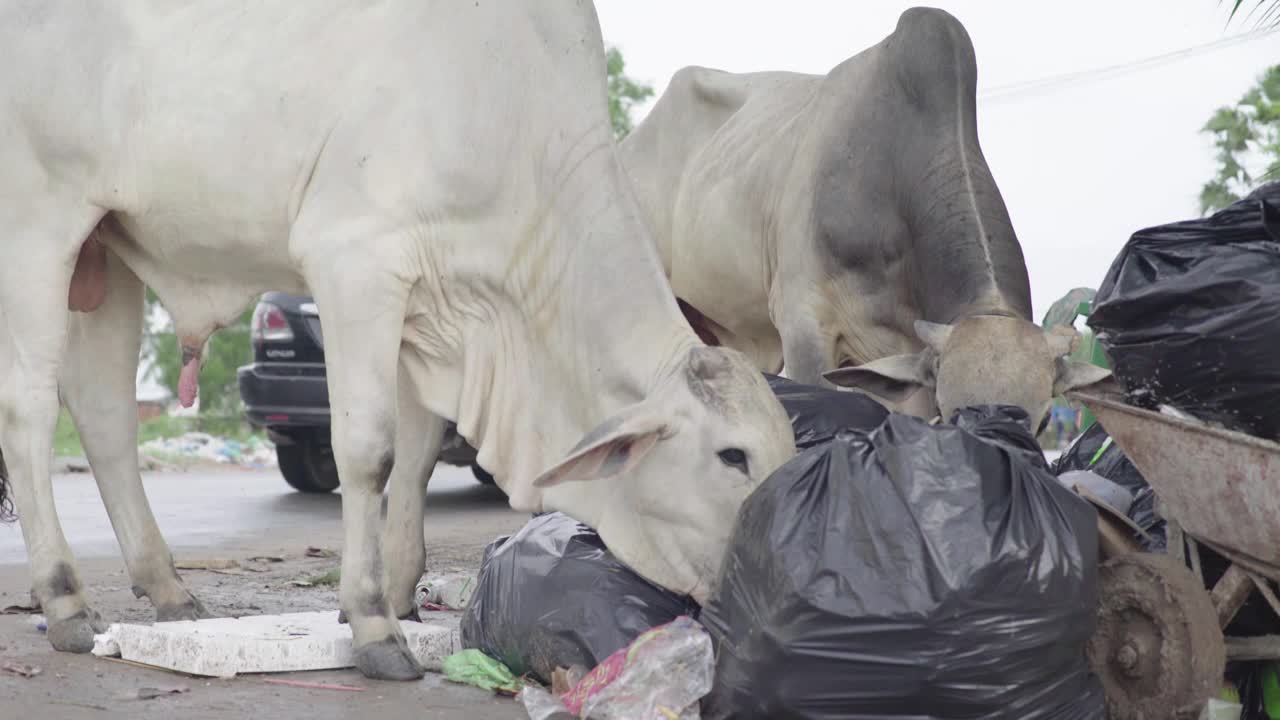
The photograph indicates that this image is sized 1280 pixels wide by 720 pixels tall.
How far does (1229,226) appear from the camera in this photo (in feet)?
11.8

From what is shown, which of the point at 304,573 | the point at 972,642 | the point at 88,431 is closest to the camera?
the point at 972,642

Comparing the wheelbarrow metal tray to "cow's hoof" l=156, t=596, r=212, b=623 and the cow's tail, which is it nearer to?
"cow's hoof" l=156, t=596, r=212, b=623

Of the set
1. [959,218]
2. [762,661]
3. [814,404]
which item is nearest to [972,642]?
[762,661]

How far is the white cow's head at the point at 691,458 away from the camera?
133 inches

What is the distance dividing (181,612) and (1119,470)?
296cm

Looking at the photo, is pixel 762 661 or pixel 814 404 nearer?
pixel 762 661

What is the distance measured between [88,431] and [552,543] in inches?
80.0

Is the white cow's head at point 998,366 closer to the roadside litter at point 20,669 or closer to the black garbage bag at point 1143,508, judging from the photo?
the black garbage bag at point 1143,508

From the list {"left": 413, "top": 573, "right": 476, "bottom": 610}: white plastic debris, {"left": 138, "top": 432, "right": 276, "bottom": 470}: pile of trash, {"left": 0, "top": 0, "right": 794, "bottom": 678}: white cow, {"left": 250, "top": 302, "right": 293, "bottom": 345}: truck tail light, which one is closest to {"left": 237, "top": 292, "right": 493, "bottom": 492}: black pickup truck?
{"left": 250, "top": 302, "right": 293, "bottom": 345}: truck tail light

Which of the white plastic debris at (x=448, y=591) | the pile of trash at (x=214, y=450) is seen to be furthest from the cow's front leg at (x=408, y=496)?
the pile of trash at (x=214, y=450)

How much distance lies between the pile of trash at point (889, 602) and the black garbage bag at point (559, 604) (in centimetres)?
14

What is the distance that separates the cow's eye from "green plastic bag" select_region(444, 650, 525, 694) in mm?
773

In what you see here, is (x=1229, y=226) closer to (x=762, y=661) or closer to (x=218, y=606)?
(x=762, y=661)

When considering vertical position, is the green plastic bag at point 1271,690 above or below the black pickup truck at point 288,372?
below
